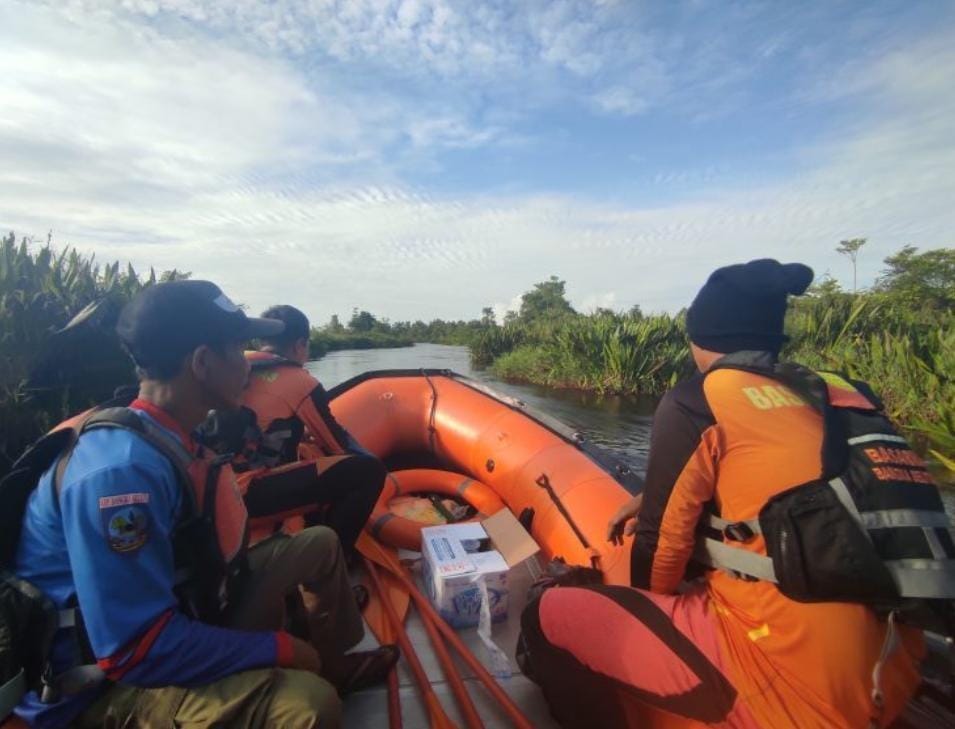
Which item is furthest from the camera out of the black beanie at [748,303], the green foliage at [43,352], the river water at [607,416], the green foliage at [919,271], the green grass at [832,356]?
the green foliage at [919,271]

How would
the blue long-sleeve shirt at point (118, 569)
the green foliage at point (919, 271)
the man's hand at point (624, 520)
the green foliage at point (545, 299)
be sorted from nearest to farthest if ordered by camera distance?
the blue long-sleeve shirt at point (118, 569) → the man's hand at point (624, 520) → the green foliage at point (919, 271) → the green foliage at point (545, 299)

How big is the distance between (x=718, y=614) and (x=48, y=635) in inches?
55.5

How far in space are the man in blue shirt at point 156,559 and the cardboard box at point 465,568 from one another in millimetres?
954

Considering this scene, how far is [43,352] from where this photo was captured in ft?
11.1

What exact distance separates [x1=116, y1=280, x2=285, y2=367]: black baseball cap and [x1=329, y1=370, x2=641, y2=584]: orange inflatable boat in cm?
162

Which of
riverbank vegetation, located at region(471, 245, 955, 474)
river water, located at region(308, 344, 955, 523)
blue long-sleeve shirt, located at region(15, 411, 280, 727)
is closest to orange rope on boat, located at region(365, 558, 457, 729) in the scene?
blue long-sleeve shirt, located at region(15, 411, 280, 727)

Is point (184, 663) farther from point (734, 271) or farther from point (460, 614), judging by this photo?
point (734, 271)

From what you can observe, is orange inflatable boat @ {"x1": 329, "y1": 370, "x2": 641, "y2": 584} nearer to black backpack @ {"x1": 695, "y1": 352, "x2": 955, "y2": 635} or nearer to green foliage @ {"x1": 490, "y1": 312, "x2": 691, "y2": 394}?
black backpack @ {"x1": 695, "y1": 352, "x2": 955, "y2": 635}

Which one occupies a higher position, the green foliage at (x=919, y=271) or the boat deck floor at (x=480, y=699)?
the green foliage at (x=919, y=271)

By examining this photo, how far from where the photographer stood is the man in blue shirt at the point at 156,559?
3.34 ft

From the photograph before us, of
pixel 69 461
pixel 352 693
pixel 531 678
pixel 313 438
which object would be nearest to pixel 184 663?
pixel 69 461

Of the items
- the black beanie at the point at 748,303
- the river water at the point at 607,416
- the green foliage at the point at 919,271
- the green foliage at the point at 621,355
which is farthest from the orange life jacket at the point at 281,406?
the green foliage at the point at 919,271

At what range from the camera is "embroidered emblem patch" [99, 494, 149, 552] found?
3.33 ft

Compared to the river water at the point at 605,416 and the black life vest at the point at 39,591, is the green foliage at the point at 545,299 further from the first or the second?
the black life vest at the point at 39,591
